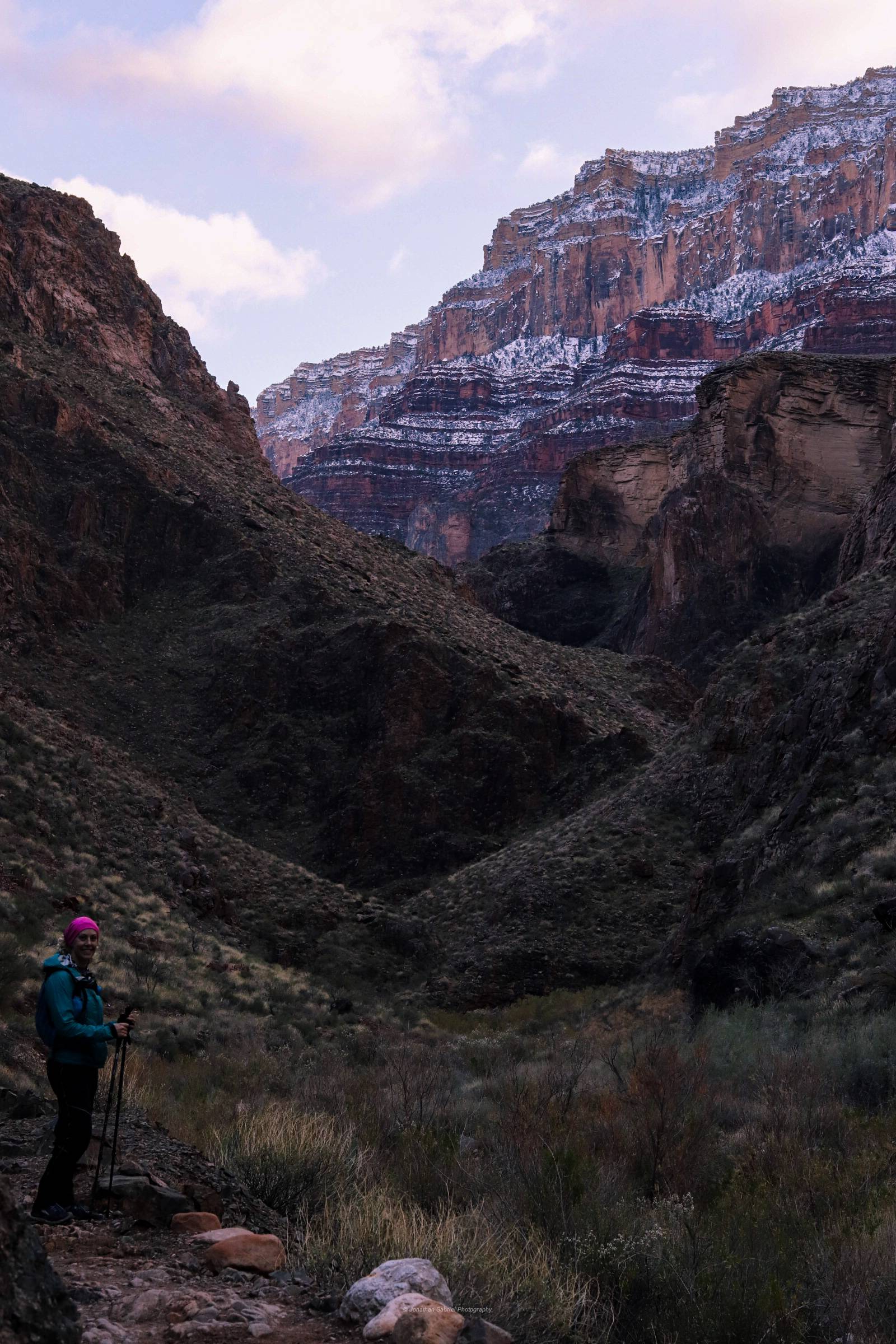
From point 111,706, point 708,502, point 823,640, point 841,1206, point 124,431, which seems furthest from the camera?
point 708,502

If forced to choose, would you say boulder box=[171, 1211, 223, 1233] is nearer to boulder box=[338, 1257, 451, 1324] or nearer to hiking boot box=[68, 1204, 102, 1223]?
hiking boot box=[68, 1204, 102, 1223]

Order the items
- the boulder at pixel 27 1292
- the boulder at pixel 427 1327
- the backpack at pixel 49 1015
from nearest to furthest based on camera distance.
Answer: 1. the boulder at pixel 27 1292
2. the boulder at pixel 427 1327
3. the backpack at pixel 49 1015

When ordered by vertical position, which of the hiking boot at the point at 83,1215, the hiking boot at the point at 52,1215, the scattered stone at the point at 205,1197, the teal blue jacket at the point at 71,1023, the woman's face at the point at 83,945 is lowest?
the scattered stone at the point at 205,1197

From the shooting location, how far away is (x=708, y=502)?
63906 mm

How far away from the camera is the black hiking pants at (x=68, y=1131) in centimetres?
605

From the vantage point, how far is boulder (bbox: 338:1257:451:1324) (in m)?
4.89

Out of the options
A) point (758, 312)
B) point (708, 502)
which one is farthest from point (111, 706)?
point (758, 312)

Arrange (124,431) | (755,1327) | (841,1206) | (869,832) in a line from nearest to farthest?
1. (755,1327)
2. (841,1206)
3. (869,832)
4. (124,431)

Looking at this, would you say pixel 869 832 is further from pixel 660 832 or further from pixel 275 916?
pixel 275 916

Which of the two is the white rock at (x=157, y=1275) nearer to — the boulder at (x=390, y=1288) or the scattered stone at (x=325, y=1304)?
the scattered stone at (x=325, y=1304)

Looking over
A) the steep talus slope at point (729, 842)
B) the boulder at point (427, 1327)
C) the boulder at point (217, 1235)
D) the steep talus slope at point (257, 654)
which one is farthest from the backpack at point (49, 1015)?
the steep talus slope at point (257, 654)

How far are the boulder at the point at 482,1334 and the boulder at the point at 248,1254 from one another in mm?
1210

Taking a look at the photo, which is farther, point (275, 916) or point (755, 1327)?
point (275, 916)

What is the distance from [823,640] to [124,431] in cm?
2907
